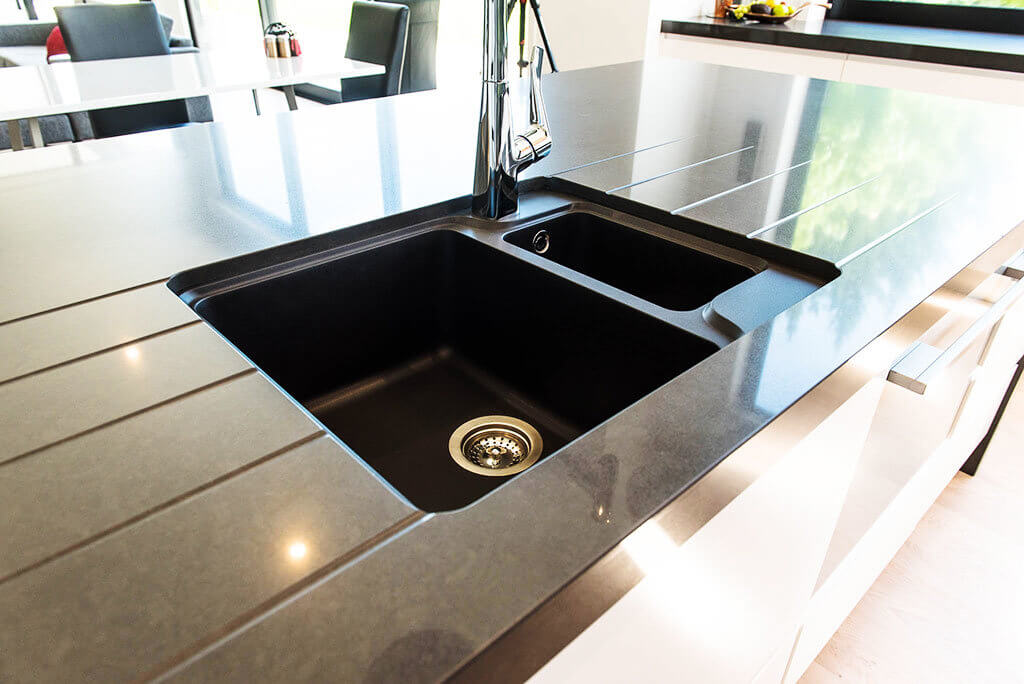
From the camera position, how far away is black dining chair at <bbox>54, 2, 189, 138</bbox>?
312 cm

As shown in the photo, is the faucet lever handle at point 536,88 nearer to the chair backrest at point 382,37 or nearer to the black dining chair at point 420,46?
the chair backrest at point 382,37

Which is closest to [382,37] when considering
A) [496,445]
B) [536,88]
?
[536,88]

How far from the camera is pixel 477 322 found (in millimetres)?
914

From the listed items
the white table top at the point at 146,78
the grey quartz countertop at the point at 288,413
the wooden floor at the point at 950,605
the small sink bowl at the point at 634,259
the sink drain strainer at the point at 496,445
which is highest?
the grey quartz countertop at the point at 288,413

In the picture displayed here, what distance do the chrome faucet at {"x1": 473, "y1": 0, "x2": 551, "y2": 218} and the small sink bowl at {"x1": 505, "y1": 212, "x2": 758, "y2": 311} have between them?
0.18 feet

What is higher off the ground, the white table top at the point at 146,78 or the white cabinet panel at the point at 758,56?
the white cabinet panel at the point at 758,56

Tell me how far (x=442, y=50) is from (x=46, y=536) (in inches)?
249

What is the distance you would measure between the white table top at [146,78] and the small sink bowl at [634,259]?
2.11 m

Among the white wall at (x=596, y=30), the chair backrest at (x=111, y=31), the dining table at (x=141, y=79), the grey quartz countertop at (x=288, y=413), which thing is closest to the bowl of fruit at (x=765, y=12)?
the white wall at (x=596, y=30)

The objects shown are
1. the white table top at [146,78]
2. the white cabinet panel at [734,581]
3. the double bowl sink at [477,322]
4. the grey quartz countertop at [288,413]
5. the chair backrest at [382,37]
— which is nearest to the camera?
the grey quartz countertop at [288,413]

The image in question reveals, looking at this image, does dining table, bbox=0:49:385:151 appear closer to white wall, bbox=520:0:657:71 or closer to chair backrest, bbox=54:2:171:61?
chair backrest, bbox=54:2:171:61

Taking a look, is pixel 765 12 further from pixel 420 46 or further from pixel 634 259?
pixel 634 259

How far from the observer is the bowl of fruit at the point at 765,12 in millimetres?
2736

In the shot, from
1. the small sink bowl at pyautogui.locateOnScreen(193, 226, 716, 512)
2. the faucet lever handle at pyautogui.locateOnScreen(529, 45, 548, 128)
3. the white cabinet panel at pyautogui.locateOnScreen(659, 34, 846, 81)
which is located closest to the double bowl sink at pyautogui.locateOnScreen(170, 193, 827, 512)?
the small sink bowl at pyautogui.locateOnScreen(193, 226, 716, 512)
